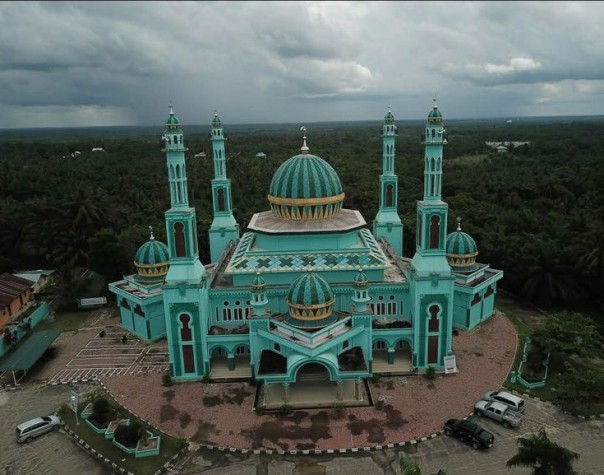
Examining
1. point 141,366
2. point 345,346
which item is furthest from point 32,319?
point 345,346

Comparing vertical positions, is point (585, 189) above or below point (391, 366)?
above

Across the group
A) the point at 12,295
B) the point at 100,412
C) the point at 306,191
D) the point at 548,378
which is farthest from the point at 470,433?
the point at 12,295

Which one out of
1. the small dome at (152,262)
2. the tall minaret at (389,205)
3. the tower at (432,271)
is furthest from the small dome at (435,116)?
the small dome at (152,262)

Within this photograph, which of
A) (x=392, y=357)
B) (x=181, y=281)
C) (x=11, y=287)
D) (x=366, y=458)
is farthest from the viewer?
(x=11, y=287)

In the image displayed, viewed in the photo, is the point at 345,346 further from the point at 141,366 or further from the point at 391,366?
the point at 141,366

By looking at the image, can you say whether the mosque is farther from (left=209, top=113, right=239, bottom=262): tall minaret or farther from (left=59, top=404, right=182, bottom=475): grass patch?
(left=59, top=404, right=182, bottom=475): grass patch

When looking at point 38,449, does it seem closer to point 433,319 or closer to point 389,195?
point 433,319
